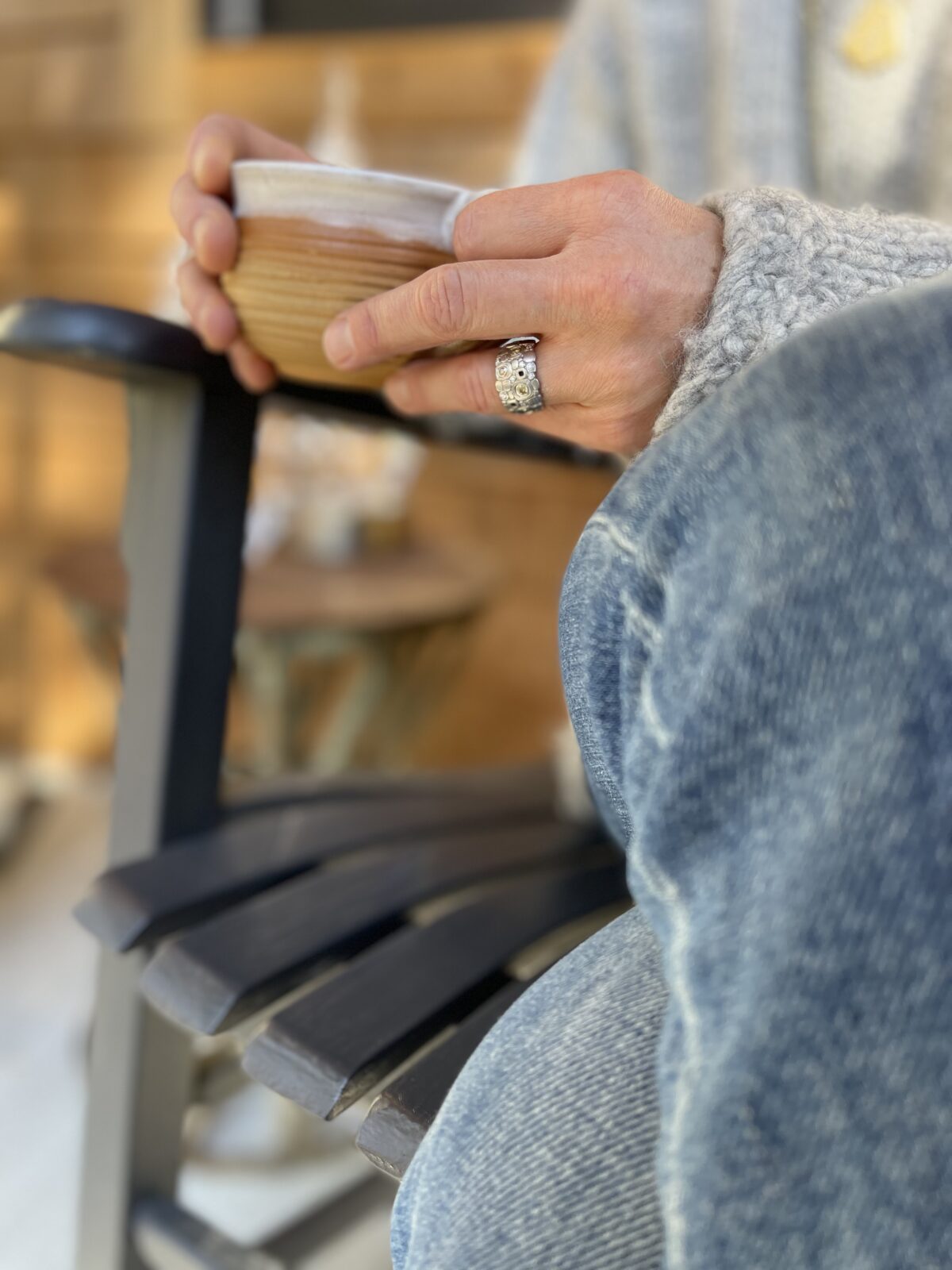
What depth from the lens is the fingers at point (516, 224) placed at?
350 millimetres

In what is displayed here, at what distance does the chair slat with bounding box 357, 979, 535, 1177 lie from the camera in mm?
344

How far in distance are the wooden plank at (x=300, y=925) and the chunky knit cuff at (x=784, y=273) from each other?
0.91 ft

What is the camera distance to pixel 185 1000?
43 cm

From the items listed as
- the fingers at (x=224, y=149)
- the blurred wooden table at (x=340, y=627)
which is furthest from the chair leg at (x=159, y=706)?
the blurred wooden table at (x=340, y=627)

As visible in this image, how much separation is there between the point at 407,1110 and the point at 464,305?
27 centimetres

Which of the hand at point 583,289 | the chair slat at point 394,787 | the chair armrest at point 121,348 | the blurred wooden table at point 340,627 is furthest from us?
the blurred wooden table at point 340,627

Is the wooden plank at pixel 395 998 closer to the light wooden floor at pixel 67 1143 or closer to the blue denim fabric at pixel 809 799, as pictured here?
the blue denim fabric at pixel 809 799

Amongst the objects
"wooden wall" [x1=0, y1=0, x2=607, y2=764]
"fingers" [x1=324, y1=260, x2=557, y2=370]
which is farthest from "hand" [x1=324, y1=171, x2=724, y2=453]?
"wooden wall" [x1=0, y1=0, x2=607, y2=764]

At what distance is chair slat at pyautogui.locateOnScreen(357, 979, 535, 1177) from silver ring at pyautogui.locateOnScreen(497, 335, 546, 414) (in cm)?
24

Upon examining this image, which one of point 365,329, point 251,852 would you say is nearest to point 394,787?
point 251,852

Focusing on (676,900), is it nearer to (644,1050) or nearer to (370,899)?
(644,1050)

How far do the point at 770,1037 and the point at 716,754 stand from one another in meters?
0.06

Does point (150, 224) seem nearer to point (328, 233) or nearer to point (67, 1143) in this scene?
point (67, 1143)

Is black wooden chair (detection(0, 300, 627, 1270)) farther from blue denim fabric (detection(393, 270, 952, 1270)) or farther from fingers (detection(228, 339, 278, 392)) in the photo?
blue denim fabric (detection(393, 270, 952, 1270))
